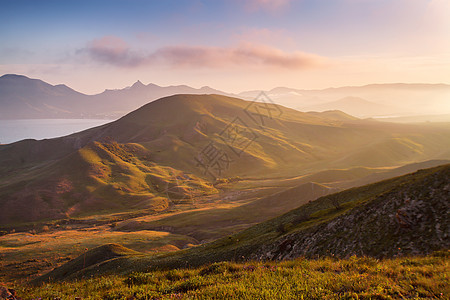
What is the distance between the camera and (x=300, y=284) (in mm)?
7855

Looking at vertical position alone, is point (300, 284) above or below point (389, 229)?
above

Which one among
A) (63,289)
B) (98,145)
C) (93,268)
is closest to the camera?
(63,289)

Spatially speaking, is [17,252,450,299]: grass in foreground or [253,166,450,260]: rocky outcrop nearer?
[17,252,450,299]: grass in foreground

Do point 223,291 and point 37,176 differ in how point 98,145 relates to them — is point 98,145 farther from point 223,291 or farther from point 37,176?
point 223,291

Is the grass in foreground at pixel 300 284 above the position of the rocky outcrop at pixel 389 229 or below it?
above

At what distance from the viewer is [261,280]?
8594 mm

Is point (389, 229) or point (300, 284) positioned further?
point (389, 229)

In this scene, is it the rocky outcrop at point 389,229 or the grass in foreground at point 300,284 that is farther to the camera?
the rocky outcrop at point 389,229

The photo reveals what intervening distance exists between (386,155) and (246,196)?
132m

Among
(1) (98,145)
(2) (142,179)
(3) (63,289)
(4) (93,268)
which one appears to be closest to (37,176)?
(1) (98,145)

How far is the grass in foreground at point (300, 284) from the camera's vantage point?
7172 mm

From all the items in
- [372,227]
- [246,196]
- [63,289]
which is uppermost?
[63,289]

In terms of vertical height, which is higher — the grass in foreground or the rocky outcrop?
the grass in foreground

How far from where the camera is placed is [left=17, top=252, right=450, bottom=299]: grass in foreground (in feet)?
23.5
